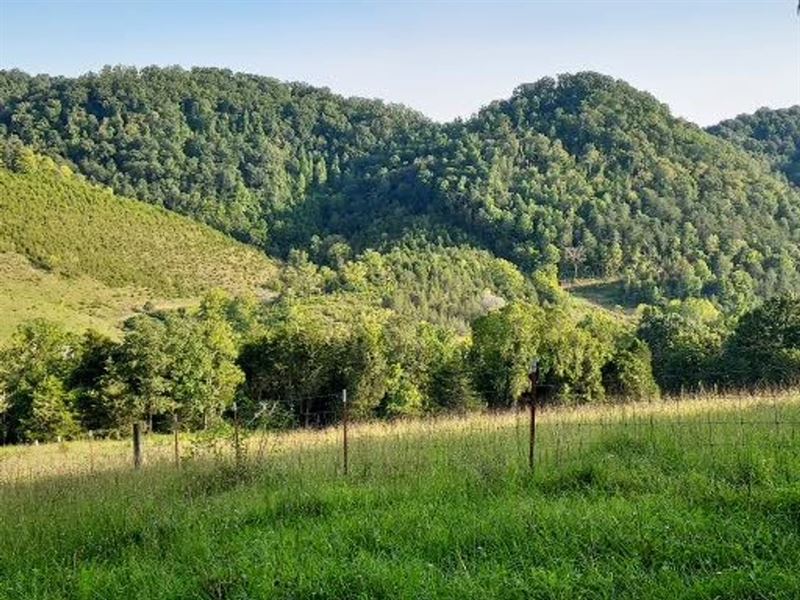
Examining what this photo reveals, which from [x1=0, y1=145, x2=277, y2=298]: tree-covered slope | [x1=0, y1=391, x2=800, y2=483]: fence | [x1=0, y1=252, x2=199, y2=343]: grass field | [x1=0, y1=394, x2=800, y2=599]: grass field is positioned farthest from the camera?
[x1=0, y1=145, x2=277, y2=298]: tree-covered slope

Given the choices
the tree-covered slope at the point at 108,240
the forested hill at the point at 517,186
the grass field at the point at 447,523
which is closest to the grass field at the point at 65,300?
the tree-covered slope at the point at 108,240

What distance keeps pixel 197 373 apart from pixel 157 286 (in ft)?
259

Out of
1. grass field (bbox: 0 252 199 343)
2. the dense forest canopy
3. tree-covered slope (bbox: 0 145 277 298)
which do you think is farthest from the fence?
tree-covered slope (bbox: 0 145 277 298)

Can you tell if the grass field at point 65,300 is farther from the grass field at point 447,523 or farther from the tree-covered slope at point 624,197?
the grass field at point 447,523

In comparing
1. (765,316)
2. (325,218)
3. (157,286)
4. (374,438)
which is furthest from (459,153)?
(374,438)

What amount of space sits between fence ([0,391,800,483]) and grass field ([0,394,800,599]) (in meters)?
0.07

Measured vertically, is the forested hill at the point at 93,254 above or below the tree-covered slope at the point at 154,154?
below

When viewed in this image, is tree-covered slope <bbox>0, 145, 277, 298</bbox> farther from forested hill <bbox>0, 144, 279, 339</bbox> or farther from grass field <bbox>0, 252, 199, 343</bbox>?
grass field <bbox>0, 252, 199, 343</bbox>

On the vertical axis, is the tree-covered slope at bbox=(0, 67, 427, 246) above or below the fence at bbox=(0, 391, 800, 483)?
above

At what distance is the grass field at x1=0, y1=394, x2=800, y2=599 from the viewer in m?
5.10

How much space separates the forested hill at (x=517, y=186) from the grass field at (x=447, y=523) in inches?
5136

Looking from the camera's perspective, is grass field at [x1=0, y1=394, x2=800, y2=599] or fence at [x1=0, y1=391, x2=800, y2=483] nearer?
grass field at [x1=0, y1=394, x2=800, y2=599]

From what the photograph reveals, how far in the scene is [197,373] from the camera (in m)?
42.8

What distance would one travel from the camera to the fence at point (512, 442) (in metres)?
8.27
